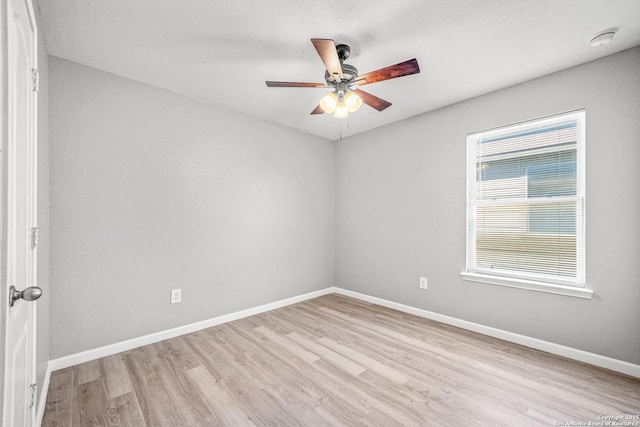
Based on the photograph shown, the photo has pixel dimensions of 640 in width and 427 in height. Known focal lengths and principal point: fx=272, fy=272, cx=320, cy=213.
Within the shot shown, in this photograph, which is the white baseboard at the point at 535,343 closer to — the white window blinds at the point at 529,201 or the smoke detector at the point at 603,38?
the white window blinds at the point at 529,201

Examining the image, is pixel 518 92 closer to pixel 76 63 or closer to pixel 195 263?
pixel 195 263

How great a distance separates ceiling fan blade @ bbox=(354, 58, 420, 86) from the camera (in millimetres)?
1697

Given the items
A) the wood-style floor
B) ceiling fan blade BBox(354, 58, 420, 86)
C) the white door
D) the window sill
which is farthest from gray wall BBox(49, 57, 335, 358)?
the window sill

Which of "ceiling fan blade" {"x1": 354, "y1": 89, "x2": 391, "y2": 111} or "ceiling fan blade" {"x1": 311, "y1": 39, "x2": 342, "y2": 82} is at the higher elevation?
"ceiling fan blade" {"x1": 311, "y1": 39, "x2": 342, "y2": 82}

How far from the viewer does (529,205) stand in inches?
103

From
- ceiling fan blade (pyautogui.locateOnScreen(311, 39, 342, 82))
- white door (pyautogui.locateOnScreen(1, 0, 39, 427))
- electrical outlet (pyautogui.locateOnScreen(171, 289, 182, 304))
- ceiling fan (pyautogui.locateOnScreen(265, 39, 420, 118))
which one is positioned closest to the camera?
white door (pyautogui.locateOnScreen(1, 0, 39, 427))

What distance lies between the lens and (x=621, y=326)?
2.08 meters

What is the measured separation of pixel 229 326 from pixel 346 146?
9.65 feet

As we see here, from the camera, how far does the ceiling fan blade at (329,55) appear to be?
1.53 m

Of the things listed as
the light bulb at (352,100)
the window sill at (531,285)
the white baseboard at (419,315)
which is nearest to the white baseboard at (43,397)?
the white baseboard at (419,315)

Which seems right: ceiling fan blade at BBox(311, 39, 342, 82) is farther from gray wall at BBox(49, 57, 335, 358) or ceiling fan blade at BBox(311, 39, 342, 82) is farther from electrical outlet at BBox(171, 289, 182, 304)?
electrical outlet at BBox(171, 289, 182, 304)

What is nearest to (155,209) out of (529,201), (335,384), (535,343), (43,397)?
(43,397)

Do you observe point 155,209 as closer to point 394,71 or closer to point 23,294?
point 23,294

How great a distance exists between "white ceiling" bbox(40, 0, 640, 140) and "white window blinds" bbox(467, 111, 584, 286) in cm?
55
